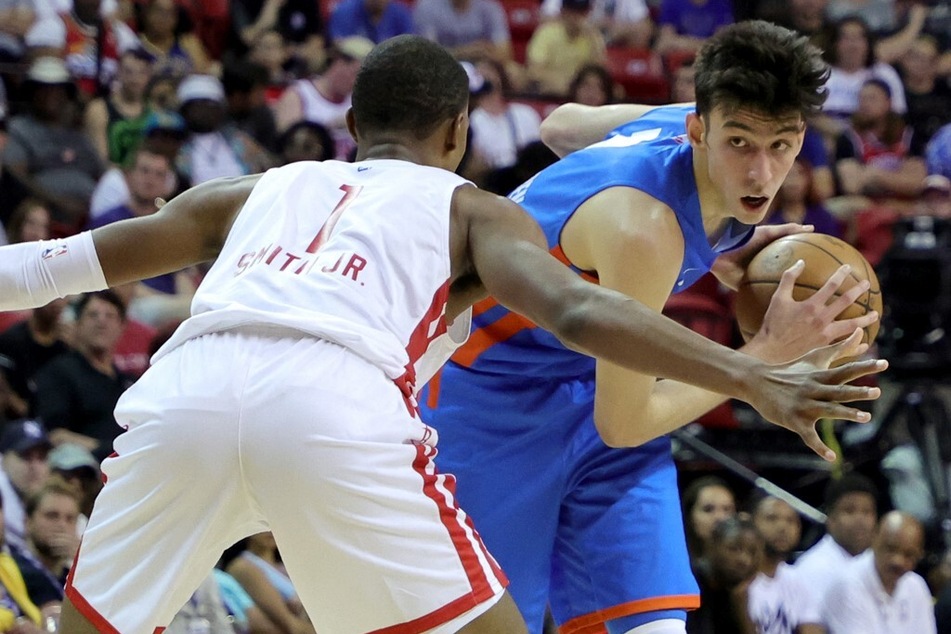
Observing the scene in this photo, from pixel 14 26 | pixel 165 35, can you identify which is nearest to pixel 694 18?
pixel 165 35

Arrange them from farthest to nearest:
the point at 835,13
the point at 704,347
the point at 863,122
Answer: the point at 835,13 → the point at 863,122 → the point at 704,347

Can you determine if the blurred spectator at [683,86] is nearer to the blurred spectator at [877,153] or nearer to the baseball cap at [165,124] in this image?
the blurred spectator at [877,153]

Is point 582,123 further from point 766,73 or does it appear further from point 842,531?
point 842,531

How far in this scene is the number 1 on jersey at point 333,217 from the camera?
9.86 feet

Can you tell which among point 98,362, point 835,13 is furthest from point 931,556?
point 835,13

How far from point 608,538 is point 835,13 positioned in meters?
8.72

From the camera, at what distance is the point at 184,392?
2842 millimetres

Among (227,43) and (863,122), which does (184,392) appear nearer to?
(227,43)

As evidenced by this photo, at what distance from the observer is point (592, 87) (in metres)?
10.0

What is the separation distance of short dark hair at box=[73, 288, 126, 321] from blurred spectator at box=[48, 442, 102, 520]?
2.95 feet

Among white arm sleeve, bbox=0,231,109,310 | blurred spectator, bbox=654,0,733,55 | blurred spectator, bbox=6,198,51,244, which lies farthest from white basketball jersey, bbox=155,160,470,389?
blurred spectator, bbox=654,0,733,55

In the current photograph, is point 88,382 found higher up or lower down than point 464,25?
lower down

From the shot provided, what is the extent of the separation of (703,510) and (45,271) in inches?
189

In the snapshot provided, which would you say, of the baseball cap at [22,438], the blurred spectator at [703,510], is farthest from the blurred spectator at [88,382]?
the blurred spectator at [703,510]
